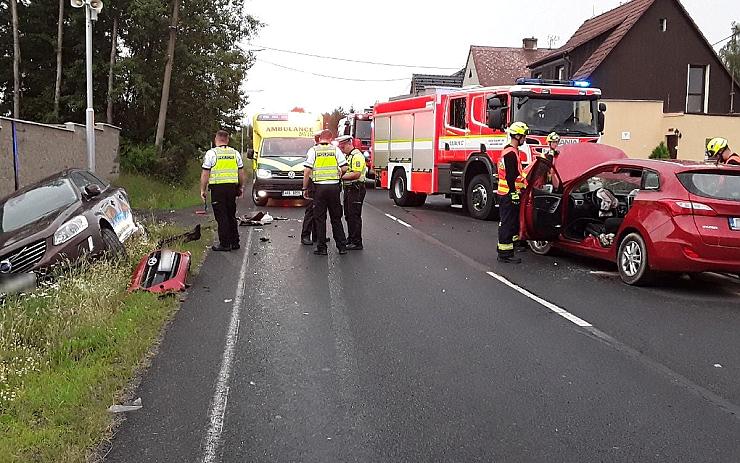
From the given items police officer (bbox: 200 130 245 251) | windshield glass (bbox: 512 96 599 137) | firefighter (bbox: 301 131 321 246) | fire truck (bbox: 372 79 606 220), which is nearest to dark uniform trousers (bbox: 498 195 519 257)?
fire truck (bbox: 372 79 606 220)

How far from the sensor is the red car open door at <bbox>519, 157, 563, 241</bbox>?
10.4 m

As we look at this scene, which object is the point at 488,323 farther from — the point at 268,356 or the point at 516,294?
the point at 268,356

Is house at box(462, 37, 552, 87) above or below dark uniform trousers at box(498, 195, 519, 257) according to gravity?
above

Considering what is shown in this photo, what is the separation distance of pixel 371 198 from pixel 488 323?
17.1m

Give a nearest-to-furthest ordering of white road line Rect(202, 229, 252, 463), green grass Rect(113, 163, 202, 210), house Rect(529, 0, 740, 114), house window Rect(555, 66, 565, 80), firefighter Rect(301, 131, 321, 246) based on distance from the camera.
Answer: white road line Rect(202, 229, 252, 463), firefighter Rect(301, 131, 321, 246), green grass Rect(113, 163, 202, 210), house Rect(529, 0, 740, 114), house window Rect(555, 66, 565, 80)

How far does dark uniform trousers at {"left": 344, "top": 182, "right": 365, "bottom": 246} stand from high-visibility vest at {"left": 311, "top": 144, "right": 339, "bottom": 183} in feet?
2.76

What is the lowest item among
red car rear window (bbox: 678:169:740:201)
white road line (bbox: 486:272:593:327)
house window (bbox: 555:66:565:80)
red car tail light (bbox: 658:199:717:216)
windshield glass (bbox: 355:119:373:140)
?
white road line (bbox: 486:272:593:327)

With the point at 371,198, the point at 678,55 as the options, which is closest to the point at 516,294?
the point at 371,198

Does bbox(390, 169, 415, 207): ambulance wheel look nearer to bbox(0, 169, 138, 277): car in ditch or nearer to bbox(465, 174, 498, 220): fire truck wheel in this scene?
bbox(465, 174, 498, 220): fire truck wheel

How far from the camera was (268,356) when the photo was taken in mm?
5945

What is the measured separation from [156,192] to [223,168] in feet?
36.5

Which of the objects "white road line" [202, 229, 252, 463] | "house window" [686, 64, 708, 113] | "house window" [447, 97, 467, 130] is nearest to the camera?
"white road line" [202, 229, 252, 463]

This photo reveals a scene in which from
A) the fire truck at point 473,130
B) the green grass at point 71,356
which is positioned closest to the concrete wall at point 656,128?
the fire truck at point 473,130

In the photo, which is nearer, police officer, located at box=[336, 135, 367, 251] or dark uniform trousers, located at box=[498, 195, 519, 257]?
dark uniform trousers, located at box=[498, 195, 519, 257]
